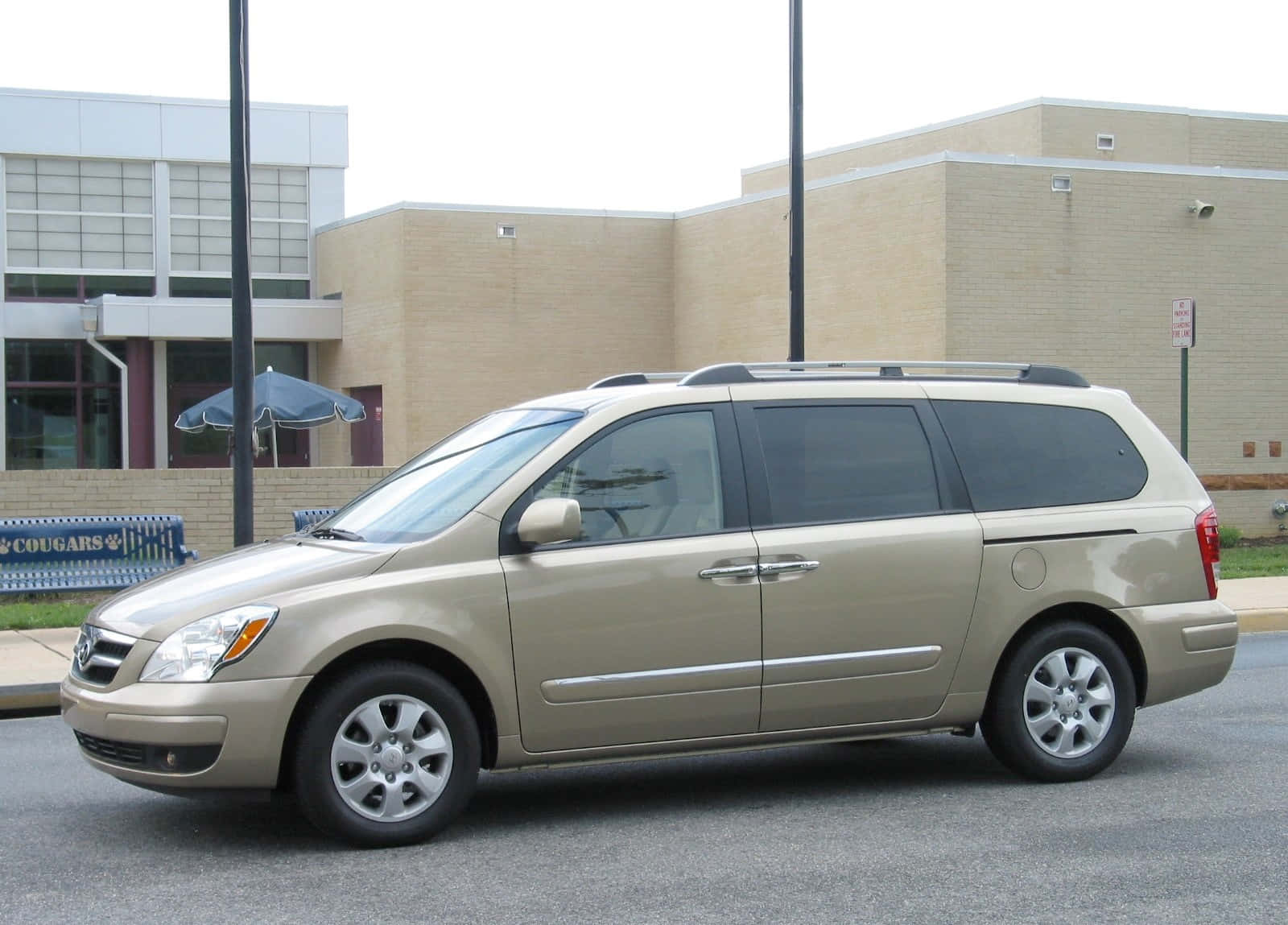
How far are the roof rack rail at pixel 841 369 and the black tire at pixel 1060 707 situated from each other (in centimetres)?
124

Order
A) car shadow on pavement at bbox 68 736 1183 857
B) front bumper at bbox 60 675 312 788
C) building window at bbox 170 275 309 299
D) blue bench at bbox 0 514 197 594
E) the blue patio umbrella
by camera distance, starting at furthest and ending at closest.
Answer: building window at bbox 170 275 309 299 → the blue patio umbrella → blue bench at bbox 0 514 197 594 → car shadow on pavement at bbox 68 736 1183 857 → front bumper at bbox 60 675 312 788

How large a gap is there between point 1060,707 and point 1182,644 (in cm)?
72

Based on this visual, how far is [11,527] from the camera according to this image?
A: 1521 centimetres

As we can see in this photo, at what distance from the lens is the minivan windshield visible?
261 inches

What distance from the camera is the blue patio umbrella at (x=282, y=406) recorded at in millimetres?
22625

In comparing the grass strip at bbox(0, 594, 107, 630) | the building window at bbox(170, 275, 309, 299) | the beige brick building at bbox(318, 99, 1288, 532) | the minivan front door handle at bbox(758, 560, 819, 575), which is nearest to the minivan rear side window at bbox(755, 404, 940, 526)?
the minivan front door handle at bbox(758, 560, 819, 575)

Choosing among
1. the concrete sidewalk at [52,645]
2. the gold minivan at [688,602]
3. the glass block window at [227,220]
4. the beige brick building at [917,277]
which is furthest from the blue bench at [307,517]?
the glass block window at [227,220]

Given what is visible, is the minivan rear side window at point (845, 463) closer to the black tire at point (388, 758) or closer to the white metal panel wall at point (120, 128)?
the black tire at point (388, 758)

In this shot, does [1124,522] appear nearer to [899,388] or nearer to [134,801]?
[899,388]

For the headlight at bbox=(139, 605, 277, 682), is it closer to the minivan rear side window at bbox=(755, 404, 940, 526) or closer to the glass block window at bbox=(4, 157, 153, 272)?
the minivan rear side window at bbox=(755, 404, 940, 526)

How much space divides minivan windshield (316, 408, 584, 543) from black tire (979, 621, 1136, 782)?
2357 mm

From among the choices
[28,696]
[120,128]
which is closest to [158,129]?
[120,128]

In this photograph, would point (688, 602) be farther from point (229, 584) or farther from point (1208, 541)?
point (1208, 541)

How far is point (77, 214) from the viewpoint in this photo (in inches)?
1198
